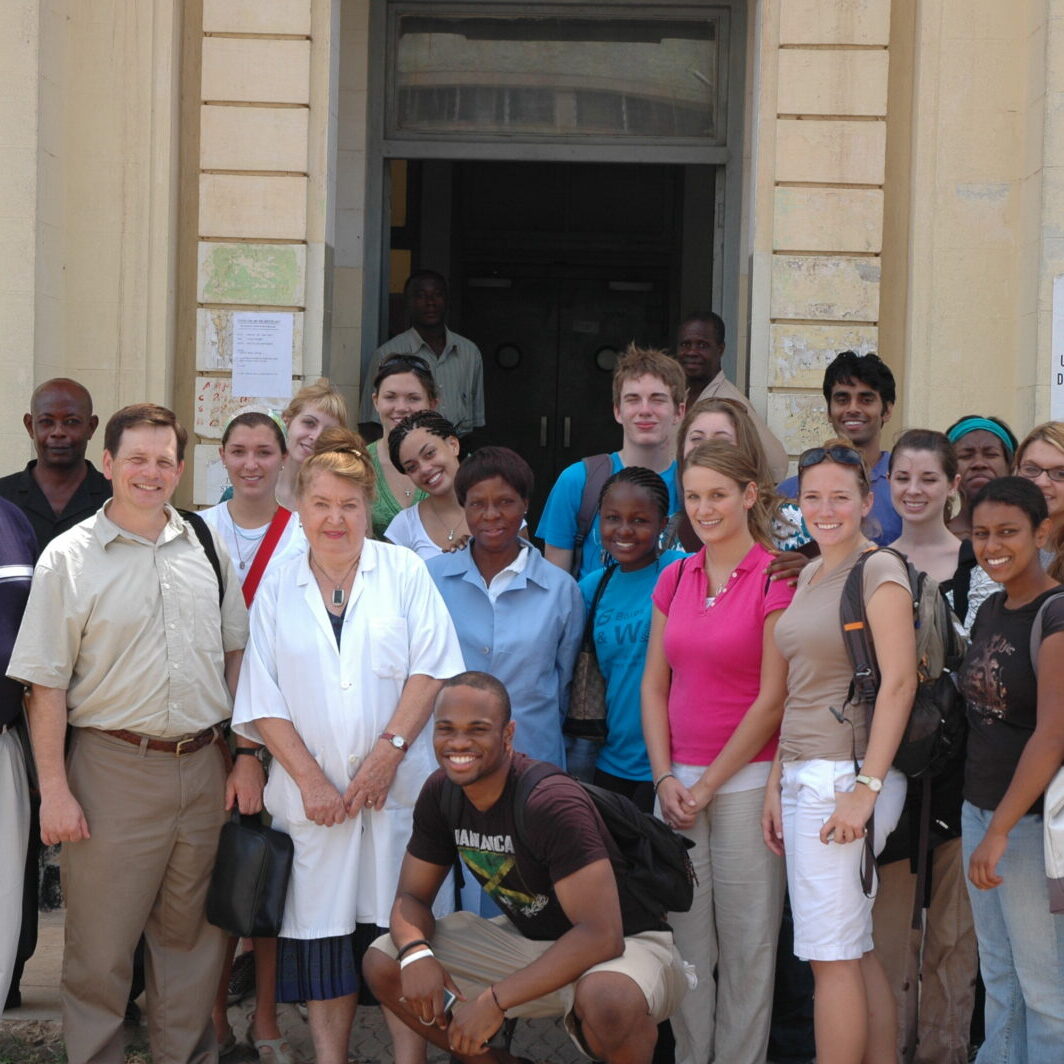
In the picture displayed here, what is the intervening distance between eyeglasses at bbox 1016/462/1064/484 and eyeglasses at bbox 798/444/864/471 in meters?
0.80

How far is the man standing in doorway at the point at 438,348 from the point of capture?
8.78 metres

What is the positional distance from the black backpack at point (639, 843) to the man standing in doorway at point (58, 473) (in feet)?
7.92

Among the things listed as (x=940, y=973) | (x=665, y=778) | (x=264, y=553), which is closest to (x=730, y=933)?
(x=665, y=778)

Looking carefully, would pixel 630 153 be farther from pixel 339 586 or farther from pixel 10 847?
pixel 10 847

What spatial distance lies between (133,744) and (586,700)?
4.99ft

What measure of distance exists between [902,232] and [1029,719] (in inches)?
172

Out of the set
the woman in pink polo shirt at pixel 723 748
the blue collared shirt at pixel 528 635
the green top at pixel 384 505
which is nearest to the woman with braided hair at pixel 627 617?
the blue collared shirt at pixel 528 635

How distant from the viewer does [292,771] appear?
480 centimetres

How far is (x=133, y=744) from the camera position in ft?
15.8

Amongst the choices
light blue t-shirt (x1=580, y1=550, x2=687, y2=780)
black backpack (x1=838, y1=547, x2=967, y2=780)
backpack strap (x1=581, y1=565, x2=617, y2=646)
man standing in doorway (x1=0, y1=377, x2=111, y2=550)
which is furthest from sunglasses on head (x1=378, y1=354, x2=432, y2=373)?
black backpack (x1=838, y1=547, x2=967, y2=780)

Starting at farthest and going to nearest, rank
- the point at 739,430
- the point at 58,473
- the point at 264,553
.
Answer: the point at 58,473 < the point at 264,553 < the point at 739,430

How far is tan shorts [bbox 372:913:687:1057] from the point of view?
14.4 feet

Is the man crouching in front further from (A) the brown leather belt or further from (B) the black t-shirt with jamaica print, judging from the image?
(A) the brown leather belt

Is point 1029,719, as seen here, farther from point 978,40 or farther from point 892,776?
point 978,40
